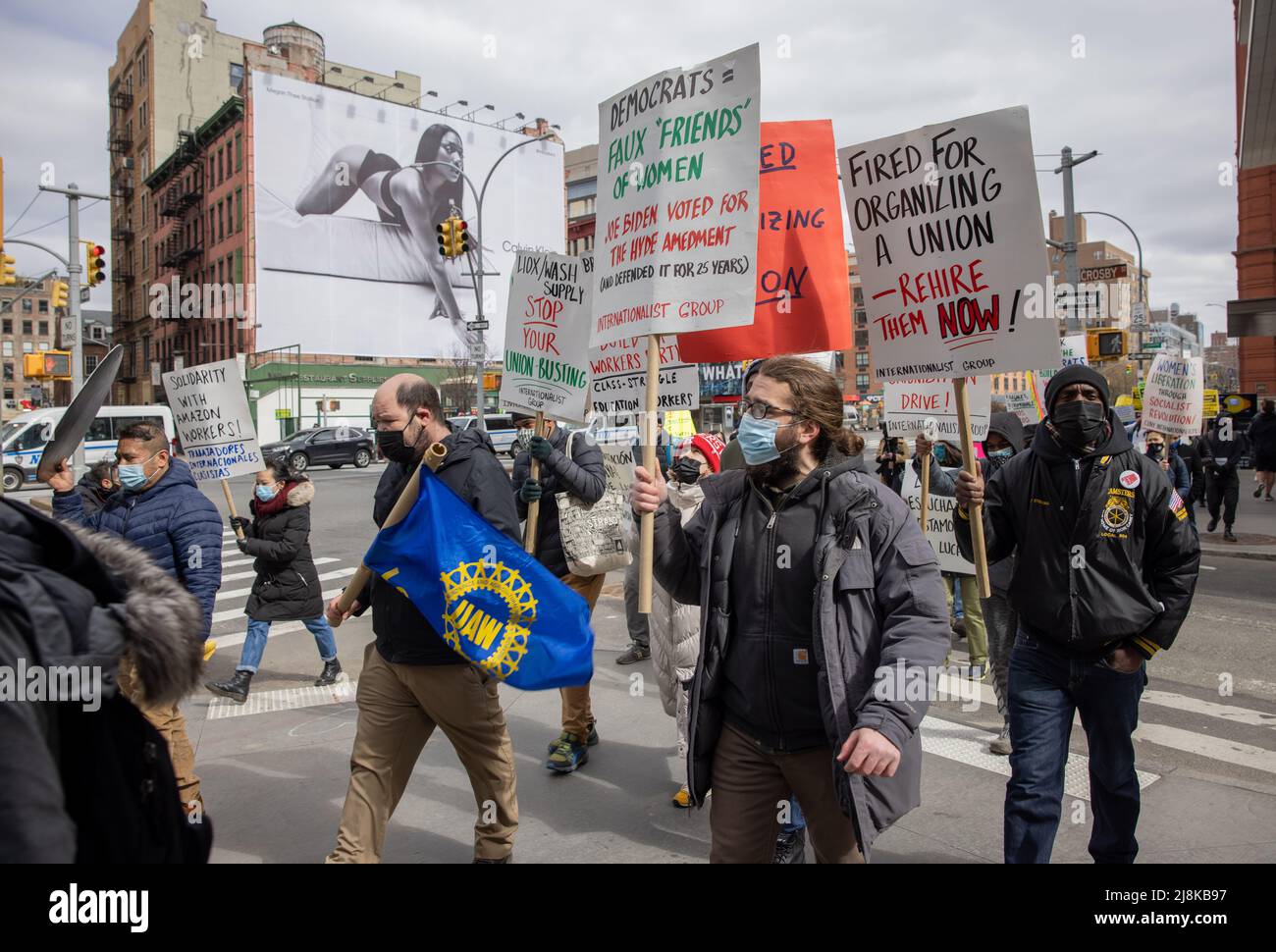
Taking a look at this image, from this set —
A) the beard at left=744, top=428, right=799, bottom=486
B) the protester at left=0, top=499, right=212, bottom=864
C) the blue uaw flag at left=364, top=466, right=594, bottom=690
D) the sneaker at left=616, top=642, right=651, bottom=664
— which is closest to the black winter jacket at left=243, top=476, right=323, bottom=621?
the sneaker at left=616, top=642, right=651, bottom=664

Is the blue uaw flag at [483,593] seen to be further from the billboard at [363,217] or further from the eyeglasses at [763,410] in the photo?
the billboard at [363,217]

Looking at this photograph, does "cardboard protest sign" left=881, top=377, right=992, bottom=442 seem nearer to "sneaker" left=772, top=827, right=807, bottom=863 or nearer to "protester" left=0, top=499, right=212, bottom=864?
"sneaker" left=772, top=827, right=807, bottom=863

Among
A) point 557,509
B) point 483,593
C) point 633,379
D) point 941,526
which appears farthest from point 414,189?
point 483,593

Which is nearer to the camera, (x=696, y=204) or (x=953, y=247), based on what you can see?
(x=696, y=204)

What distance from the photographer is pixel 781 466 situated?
2.99m

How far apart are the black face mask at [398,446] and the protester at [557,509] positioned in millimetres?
1362

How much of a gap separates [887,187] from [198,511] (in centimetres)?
364

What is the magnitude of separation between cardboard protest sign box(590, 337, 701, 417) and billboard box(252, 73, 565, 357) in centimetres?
4978

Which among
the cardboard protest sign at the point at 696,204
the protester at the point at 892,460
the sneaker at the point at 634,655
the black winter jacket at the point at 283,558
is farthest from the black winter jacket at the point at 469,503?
the protester at the point at 892,460

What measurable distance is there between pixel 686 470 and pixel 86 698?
3.24 metres

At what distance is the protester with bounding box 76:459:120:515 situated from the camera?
6.70m

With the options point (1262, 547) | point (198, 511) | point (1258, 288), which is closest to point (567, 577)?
point (198, 511)

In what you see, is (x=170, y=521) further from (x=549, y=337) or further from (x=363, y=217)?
(x=363, y=217)

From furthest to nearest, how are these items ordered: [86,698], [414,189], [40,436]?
[414,189] < [40,436] < [86,698]
